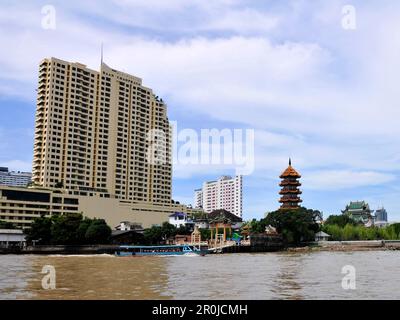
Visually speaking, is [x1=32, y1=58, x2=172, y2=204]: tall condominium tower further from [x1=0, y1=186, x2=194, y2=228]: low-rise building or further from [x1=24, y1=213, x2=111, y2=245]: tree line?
[x1=24, y1=213, x2=111, y2=245]: tree line

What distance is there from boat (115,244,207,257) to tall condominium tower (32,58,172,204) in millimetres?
33411

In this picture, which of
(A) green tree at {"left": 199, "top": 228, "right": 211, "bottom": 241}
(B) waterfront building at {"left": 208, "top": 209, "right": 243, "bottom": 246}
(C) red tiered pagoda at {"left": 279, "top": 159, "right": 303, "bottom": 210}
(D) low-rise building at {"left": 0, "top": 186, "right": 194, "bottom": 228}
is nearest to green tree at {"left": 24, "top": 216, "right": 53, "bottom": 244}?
(D) low-rise building at {"left": 0, "top": 186, "right": 194, "bottom": 228}

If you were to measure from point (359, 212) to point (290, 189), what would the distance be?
3395 centimetres

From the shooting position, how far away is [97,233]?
77.6 metres

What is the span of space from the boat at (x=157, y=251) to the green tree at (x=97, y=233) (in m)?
10.6

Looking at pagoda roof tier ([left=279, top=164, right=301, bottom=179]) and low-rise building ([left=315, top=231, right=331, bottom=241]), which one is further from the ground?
pagoda roof tier ([left=279, top=164, right=301, bottom=179])

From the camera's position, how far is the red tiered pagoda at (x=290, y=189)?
10319 centimetres

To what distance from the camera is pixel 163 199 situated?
122 m

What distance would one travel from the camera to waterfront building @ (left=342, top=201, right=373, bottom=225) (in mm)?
125269

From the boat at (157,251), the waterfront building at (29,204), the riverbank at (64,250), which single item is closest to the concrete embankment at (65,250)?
the riverbank at (64,250)

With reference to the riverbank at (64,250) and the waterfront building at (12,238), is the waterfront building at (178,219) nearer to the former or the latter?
the riverbank at (64,250)
